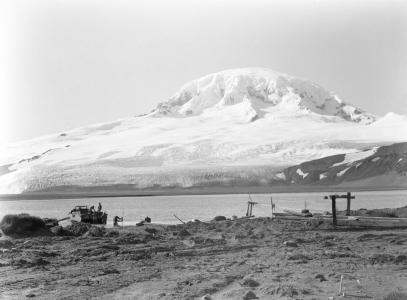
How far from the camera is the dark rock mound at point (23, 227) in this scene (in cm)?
3222


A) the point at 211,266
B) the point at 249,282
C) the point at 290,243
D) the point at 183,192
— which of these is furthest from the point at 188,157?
the point at 249,282

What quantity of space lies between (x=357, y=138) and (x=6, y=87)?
15365 cm

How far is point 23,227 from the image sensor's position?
32469 millimetres

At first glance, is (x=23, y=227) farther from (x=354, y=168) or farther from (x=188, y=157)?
(x=188, y=157)

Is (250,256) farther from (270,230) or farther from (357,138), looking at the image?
(357,138)

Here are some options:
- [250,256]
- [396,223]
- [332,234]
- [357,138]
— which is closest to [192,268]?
[250,256]

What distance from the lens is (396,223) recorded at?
31594 millimetres

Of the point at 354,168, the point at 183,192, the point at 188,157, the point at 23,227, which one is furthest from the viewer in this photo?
the point at 188,157

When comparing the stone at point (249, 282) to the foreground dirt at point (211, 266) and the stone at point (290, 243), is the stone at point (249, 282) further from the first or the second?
the stone at point (290, 243)

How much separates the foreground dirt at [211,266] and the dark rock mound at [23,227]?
9.70 ft

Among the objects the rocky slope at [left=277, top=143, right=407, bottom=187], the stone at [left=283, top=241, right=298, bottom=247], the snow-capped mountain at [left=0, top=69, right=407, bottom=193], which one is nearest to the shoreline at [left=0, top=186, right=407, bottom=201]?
the snow-capped mountain at [left=0, top=69, right=407, bottom=193]

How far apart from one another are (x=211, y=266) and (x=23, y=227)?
662 inches

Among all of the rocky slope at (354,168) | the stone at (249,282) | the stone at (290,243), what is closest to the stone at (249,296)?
the stone at (249,282)

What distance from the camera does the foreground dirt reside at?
48.8 feet
